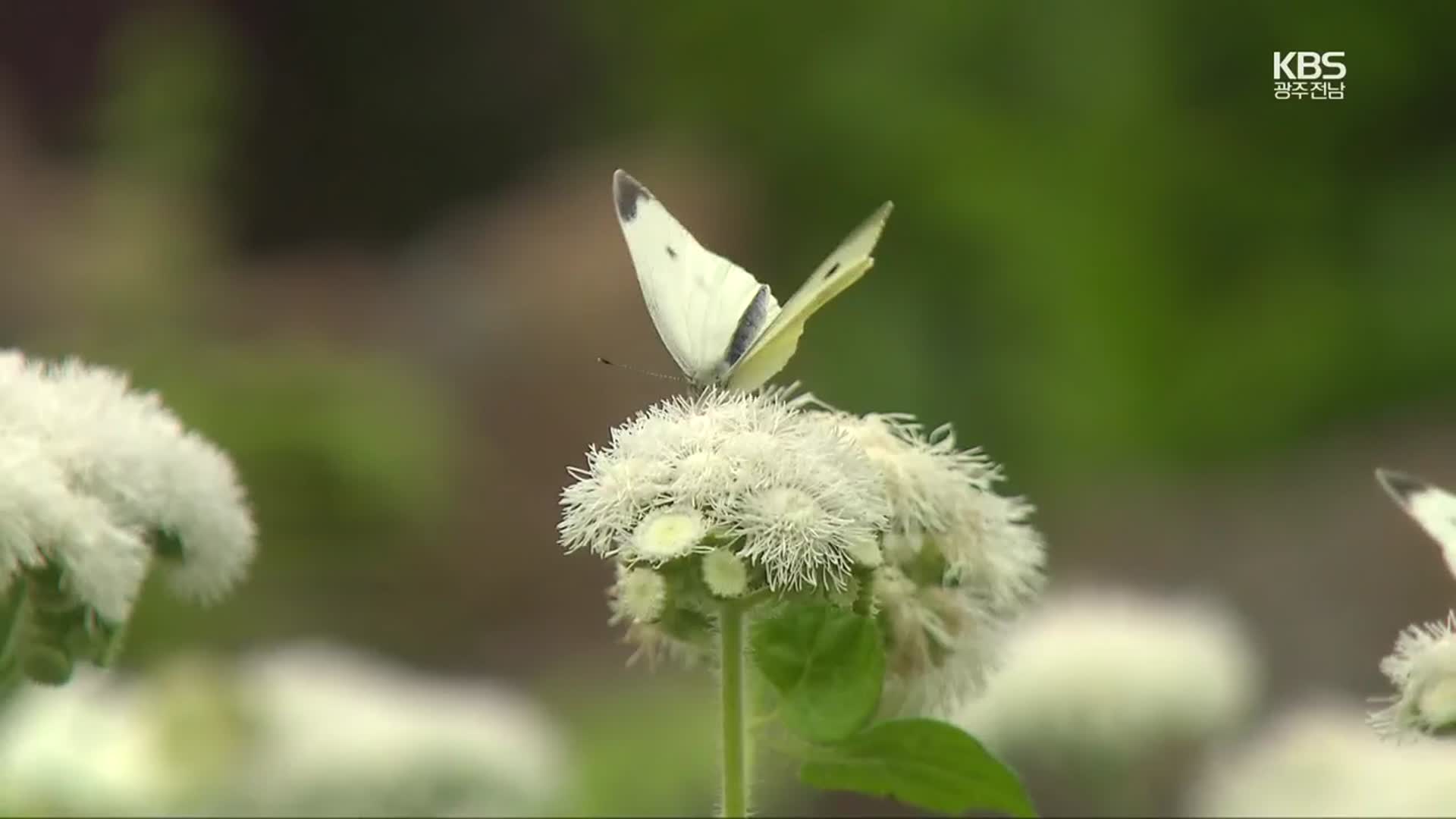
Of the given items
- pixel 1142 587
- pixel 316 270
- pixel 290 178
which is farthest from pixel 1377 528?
pixel 290 178

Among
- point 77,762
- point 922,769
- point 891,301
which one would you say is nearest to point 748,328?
point 922,769

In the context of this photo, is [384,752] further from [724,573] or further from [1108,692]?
[724,573]

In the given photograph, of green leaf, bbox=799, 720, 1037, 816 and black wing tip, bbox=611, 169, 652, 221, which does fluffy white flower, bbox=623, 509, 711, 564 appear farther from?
black wing tip, bbox=611, 169, 652, 221

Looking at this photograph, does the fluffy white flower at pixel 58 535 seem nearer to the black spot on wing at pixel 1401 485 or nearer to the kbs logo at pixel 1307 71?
the black spot on wing at pixel 1401 485

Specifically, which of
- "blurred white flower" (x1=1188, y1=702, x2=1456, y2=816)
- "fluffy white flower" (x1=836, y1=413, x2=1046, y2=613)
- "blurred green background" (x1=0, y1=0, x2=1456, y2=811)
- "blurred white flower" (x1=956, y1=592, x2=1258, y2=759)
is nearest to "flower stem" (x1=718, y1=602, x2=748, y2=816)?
"fluffy white flower" (x1=836, y1=413, x2=1046, y2=613)

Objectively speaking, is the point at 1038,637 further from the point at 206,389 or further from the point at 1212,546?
the point at 206,389

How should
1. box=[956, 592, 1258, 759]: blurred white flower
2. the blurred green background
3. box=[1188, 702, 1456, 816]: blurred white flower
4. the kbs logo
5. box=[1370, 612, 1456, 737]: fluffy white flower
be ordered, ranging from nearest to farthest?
box=[1370, 612, 1456, 737]: fluffy white flower
box=[1188, 702, 1456, 816]: blurred white flower
box=[956, 592, 1258, 759]: blurred white flower
the kbs logo
the blurred green background

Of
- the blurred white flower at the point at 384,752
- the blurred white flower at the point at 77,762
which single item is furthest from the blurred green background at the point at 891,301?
the blurred white flower at the point at 77,762
